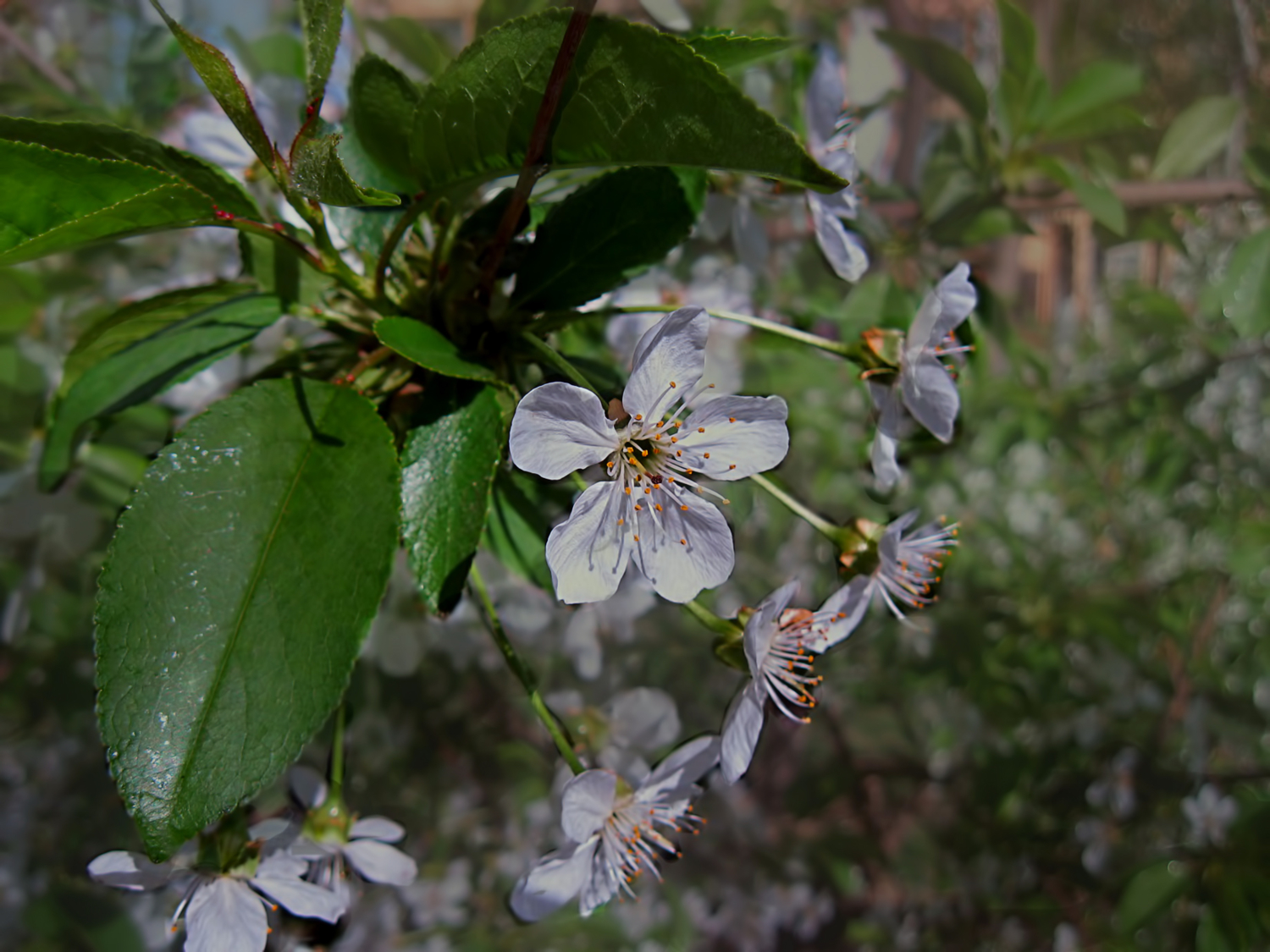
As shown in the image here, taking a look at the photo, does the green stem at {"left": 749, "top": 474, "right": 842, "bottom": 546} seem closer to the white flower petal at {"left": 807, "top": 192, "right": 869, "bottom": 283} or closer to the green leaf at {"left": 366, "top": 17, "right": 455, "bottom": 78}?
the white flower petal at {"left": 807, "top": 192, "right": 869, "bottom": 283}

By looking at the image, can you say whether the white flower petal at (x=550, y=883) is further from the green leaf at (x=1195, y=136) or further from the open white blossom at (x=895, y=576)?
the green leaf at (x=1195, y=136)

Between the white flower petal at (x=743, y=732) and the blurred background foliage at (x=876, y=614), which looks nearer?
the white flower petal at (x=743, y=732)

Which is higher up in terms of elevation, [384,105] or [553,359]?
[384,105]

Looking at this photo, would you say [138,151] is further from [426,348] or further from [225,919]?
[225,919]

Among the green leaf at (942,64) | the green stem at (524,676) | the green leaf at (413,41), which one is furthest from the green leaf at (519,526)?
the green leaf at (942,64)

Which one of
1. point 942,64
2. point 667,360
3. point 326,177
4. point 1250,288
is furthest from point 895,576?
point 1250,288

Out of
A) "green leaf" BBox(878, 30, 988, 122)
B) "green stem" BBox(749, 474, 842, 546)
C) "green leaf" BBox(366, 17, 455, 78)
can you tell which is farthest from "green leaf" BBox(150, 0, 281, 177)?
"green leaf" BBox(878, 30, 988, 122)

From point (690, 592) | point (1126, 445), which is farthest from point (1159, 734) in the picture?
point (690, 592)
